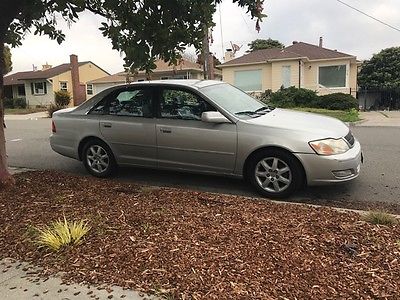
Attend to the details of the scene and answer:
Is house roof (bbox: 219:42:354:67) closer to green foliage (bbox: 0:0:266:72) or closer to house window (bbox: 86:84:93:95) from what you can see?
house window (bbox: 86:84:93:95)

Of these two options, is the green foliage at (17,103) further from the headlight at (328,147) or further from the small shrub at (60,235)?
the small shrub at (60,235)

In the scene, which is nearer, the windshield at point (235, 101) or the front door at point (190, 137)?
the front door at point (190, 137)

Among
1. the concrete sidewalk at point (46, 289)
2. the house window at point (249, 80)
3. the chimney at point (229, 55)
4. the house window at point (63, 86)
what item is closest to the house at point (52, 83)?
the house window at point (63, 86)

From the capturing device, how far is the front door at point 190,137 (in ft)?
18.8

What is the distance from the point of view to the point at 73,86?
133 feet

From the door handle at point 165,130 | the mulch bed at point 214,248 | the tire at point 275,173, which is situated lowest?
the mulch bed at point 214,248

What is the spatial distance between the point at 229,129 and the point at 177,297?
320 cm

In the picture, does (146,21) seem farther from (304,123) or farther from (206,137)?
(304,123)

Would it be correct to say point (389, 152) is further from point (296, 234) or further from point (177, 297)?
point (177, 297)

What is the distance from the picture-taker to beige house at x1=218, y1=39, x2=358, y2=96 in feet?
92.1

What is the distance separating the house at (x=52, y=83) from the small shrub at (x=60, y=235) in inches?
1449

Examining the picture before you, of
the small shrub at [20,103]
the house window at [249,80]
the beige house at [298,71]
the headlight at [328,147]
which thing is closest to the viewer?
the headlight at [328,147]

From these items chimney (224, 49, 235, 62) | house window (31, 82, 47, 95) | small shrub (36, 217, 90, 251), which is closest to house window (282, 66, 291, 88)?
chimney (224, 49, 235, 62)

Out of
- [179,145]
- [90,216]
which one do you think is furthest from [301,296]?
[179,145]
